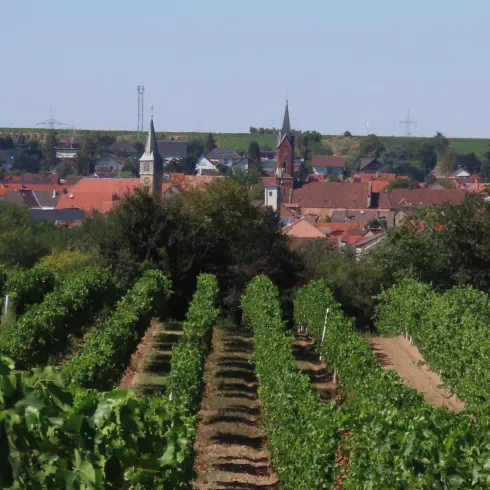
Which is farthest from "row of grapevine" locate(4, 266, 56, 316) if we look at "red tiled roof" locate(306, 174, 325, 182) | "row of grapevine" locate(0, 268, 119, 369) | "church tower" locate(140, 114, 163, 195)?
"red tiled roof" locate(306, 174, 325, 182)

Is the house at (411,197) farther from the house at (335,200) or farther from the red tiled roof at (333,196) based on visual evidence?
the red tiled roof at (333,196)

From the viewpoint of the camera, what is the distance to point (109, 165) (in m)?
184

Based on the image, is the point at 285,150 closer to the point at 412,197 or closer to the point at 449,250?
the point at 412,197

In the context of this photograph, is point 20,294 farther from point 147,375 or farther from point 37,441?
point 37,441

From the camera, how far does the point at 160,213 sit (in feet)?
127

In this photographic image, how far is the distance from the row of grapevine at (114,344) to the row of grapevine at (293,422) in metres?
2.32

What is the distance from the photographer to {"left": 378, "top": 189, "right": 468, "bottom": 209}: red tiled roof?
126 metres

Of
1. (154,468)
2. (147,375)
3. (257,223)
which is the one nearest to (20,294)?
(147,375)

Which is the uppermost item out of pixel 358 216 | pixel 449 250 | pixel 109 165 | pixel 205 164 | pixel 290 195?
pixel 449 250

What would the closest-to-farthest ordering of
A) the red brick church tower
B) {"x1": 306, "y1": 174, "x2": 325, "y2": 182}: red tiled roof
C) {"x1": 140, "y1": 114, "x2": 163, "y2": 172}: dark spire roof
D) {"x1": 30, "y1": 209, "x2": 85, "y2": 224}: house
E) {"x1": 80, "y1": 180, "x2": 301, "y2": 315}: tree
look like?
1. {"x1": 80, "y1": 180, "x2": 301, "y2": 315}: tree
2. {"x1": 30, "y1": 209, "x2": 85, "y2": 224}: house
3. {"x1": 140, "y1": 114, "x2": 163, "y2": 172}: dark spire roof
4. the red brick church tower
5. {"x1": 306, "y1": 174, "x2": 325, "y2": 182}: red tiled roof

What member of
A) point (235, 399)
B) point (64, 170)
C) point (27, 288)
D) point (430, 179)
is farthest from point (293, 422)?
point (430, 179)

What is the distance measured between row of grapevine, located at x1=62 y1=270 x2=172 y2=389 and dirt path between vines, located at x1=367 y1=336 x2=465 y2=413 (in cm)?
500

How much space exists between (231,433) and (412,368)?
332 inches

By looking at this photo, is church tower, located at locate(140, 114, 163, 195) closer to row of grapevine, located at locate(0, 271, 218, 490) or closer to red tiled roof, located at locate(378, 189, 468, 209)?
red tiled roof, located at locate(378, 189, 468, 209)
